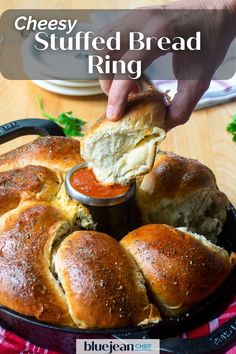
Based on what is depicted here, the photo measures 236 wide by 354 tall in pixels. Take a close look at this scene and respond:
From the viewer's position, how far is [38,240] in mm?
847

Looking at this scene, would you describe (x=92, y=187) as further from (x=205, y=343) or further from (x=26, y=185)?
(x=205, y=343)

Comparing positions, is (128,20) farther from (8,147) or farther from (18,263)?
(8,147)

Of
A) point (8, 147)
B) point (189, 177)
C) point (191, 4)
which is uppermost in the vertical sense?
point (191, 4)

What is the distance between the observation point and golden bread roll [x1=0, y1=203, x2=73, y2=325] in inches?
31.1

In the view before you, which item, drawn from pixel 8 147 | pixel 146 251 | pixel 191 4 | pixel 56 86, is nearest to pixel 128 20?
pixel 191 4

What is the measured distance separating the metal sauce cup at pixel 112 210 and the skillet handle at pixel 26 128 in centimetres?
27

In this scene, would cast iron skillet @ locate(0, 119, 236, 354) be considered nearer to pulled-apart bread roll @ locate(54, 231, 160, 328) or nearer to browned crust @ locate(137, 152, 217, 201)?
pulled-apart bread roll @ locate(54, 231, 160, 328)

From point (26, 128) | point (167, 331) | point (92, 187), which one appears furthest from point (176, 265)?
point (26, 128)

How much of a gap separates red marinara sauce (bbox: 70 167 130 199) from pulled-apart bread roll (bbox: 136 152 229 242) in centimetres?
9

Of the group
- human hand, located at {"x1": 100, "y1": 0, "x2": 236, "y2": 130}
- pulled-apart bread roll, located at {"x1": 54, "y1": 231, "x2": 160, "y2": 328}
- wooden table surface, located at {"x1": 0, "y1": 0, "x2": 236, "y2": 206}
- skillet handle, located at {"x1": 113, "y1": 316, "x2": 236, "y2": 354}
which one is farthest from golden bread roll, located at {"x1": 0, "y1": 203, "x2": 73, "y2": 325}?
wooden table surface, located at {"x1": 0, "y1": 0, "x2": 236, "y2": 206}

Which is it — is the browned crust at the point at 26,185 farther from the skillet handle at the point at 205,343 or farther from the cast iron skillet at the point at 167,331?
the skillet handle at the point at 205,343

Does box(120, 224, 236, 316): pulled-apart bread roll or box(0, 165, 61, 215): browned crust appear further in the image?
box(0, 165, 61, 215): browned crust

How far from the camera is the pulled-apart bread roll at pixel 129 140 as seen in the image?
88 centimetres

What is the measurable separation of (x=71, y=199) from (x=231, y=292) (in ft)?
1.07
